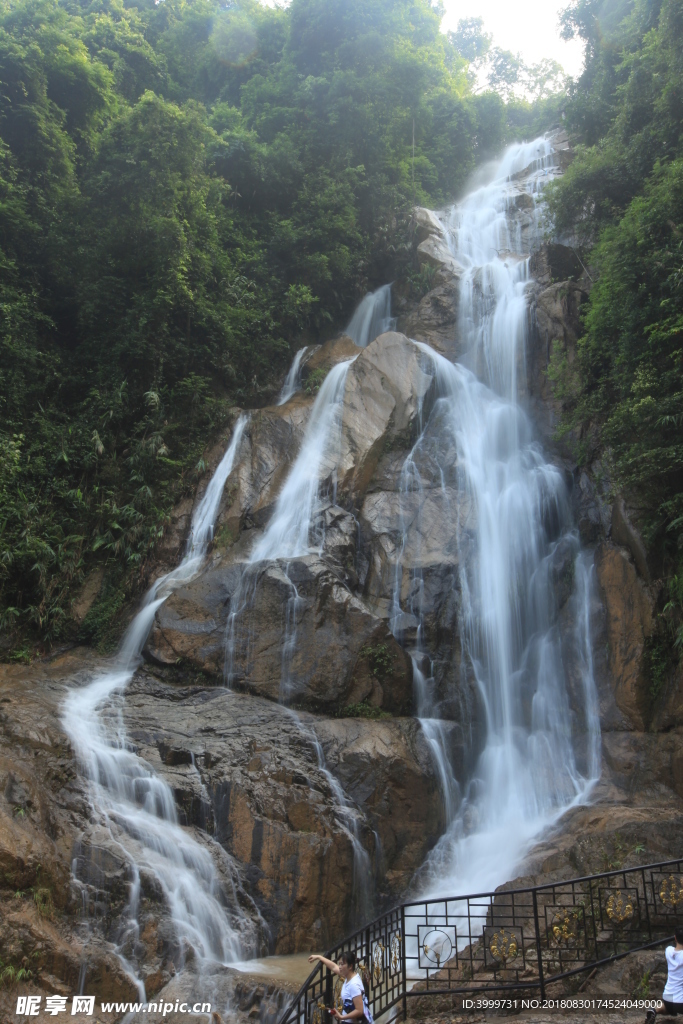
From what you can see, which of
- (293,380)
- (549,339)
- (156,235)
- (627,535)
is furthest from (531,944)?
(156,235)

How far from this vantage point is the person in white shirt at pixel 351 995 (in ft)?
20.6

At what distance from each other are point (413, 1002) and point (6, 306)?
16.8 m

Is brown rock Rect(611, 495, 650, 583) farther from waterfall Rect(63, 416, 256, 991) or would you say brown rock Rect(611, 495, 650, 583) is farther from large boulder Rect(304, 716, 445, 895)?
waterfall Rect(63, 416, 256, 991)

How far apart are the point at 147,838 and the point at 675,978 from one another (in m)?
6.85

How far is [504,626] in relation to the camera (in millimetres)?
14953

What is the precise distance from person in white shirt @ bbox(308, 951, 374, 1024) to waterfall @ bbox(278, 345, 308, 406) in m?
16.0

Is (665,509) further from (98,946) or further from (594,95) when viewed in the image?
(594,95)

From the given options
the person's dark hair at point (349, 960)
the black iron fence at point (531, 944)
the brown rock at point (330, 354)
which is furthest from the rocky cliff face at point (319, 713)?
the person's dark hair at point (349, 960)

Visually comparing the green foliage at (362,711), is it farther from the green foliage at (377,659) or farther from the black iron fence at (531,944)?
the black iron fence at (531,944)

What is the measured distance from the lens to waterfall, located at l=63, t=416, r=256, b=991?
9.45 meters

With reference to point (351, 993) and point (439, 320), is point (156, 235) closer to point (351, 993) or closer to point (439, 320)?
point (439, 320)

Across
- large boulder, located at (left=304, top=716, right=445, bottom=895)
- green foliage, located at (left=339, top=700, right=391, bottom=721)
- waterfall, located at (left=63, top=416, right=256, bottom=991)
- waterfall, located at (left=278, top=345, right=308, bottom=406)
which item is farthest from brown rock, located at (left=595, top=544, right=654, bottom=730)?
waterfall, located at (left=278, top=345, right=308, bottom=406)

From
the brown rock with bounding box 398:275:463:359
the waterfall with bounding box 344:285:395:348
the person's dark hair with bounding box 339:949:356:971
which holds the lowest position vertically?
the person's dark hair with bounding box 339:949:356:971

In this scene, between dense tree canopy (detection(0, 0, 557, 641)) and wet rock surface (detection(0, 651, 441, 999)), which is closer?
wet rock surface (detection(0, 651, 441, 999))
